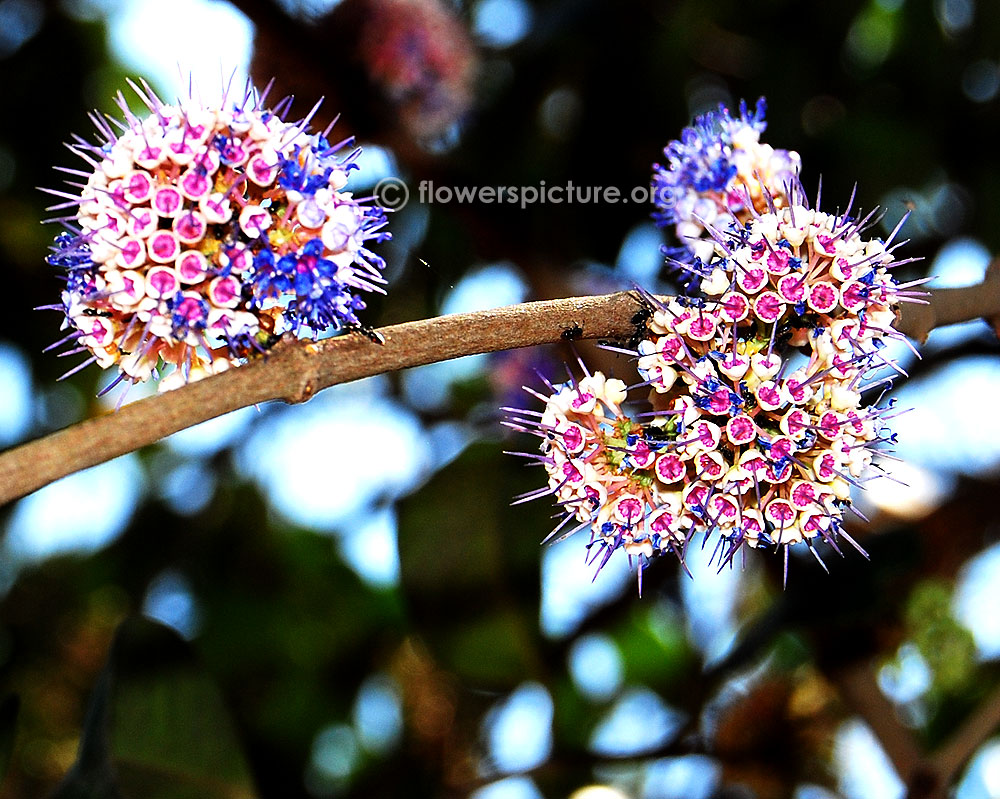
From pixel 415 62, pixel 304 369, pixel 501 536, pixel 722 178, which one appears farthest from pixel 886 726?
pixel 415 62

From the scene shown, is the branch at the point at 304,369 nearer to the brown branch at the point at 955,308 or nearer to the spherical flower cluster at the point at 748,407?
the spherical flower cluster at the point at 748,407

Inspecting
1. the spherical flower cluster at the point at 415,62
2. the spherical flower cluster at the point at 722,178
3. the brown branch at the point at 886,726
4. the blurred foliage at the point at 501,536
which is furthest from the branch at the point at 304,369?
the spherical flower cluster at the point at 415,62

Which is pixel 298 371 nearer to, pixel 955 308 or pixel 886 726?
pixel 955 308

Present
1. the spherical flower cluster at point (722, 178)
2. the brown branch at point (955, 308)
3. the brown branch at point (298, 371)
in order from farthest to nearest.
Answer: the spherical flower cluster at point (722, 178) → the brown branch at point (955, 308) → the brown branch at point (298, 371)

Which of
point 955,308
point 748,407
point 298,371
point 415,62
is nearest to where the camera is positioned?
point 298,371

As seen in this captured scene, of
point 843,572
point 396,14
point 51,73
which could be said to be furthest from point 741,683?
point 51,73
